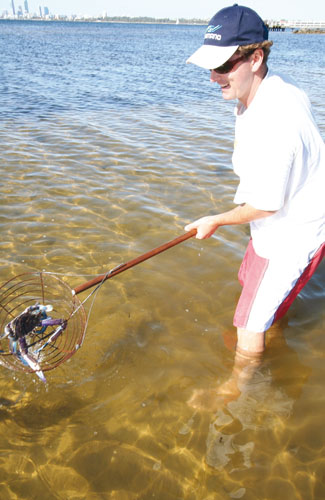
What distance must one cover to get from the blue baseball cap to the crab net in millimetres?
2018

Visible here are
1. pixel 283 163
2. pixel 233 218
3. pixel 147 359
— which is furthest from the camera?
pixel 147 359

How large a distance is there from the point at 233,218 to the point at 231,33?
123cm

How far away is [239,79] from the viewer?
265 cm

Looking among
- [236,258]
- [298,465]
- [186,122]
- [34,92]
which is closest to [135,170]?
[236,258]

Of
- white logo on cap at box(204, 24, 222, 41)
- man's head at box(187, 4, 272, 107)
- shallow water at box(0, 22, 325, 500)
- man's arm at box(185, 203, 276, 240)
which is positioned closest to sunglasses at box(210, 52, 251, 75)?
man's head at box(187, 4, 272, 107)

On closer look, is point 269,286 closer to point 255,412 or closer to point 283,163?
point 283,163

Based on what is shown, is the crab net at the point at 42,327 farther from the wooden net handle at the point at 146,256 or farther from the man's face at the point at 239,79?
the man's face at the point at 239,79

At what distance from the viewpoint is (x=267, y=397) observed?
11.8ft

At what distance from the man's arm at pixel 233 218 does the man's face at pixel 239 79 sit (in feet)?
2.56

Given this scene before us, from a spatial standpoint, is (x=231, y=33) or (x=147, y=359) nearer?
(x=231, y=33)

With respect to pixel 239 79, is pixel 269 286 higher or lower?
lower

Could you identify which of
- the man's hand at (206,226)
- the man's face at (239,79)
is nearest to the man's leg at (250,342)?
the man's hand at (206,226)

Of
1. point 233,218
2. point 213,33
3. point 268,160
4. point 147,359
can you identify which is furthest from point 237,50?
point 147,359

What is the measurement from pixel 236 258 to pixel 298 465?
287 centimetres
